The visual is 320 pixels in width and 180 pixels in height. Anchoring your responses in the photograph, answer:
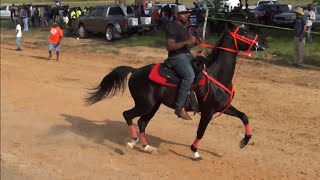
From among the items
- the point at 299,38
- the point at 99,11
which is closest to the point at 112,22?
the point at 99,11

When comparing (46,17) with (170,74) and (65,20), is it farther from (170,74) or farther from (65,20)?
(170,74)

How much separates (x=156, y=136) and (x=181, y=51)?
7.47 feet

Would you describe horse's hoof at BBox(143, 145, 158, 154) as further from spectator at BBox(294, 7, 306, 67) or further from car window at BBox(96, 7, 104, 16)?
car window at BBox(96, 7, 104, 16)

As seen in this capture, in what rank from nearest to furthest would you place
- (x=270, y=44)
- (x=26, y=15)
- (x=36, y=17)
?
(x=270, y=44) < (x=26, y=15) < (x=36, y=17)

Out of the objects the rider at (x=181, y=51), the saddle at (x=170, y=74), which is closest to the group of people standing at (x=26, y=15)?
the saddle at (x=170, y=74)

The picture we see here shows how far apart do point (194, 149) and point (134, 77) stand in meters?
1.55

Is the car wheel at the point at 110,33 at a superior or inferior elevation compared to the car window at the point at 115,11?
inferior

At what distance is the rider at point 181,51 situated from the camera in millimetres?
7125

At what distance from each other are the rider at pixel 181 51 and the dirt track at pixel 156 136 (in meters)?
1.06

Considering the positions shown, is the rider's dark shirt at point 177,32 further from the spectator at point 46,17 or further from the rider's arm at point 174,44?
the spectator at point 46,17

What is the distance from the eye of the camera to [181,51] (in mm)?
7316

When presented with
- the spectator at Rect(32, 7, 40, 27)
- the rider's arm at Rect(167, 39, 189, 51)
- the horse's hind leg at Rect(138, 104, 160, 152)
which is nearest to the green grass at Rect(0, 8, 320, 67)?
the spectator at Rect(32, 7, 40, 27)

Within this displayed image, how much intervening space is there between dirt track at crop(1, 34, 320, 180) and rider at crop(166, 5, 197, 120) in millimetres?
1057

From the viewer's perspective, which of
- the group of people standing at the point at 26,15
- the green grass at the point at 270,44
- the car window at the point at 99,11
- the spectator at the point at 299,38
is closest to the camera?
the spectator at the point at 299,38
